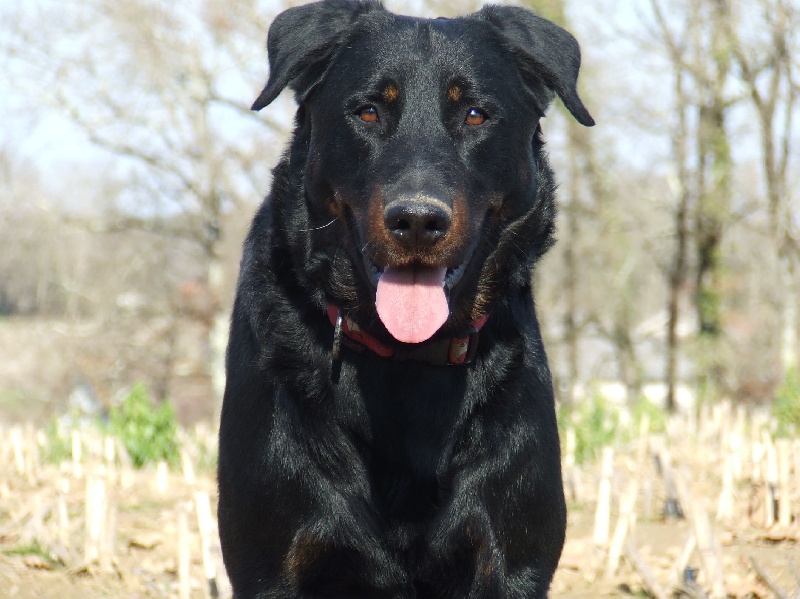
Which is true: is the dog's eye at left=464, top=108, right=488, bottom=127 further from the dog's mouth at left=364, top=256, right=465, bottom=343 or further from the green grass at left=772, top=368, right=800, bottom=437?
the green grass at left=772, top=368, right=800, bottom=437

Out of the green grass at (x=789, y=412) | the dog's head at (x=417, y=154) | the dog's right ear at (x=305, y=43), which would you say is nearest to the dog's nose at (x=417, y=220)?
the dog's head at (x=417, y=154)

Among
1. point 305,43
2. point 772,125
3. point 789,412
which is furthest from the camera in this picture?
point 772,125

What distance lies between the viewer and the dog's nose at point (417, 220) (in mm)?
2582

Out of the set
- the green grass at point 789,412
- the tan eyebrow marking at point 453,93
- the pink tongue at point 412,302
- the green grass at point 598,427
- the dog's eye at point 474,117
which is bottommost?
the green grass at point 598,427

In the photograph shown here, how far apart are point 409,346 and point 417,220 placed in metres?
0.47

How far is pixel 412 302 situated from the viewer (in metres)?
2.72

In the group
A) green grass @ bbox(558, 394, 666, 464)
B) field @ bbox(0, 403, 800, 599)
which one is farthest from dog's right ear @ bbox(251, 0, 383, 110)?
green grass @ bbox(558, 394, 666, 464)

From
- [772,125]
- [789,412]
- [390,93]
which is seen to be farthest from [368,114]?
[772,125]

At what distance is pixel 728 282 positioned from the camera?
20703mm

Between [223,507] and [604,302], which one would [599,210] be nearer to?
[604,302]

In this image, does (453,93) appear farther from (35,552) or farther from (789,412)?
(789,412)

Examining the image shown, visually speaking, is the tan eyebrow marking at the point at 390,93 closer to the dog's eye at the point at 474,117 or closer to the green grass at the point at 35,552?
the dog's eye at the point at 474,117

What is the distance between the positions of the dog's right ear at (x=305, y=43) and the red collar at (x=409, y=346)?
2.45 ft

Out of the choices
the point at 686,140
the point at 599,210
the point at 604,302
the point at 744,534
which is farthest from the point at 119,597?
the point at 604,302
